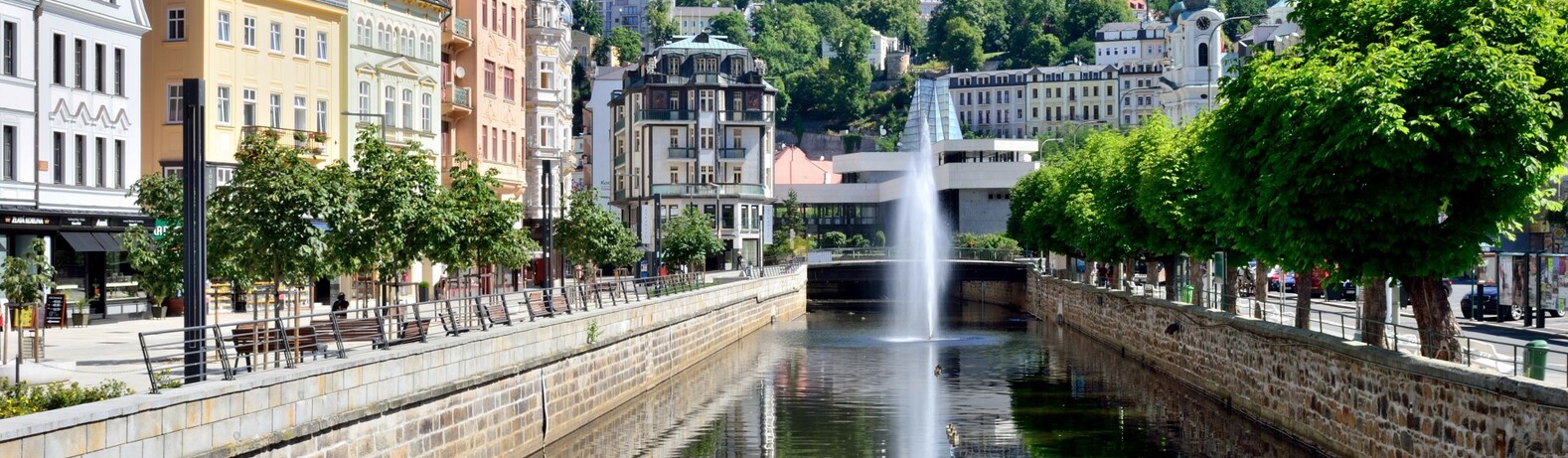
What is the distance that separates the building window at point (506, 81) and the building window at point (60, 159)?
27150 millimetres

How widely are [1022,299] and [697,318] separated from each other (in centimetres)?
5093

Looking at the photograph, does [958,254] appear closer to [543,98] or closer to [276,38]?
[543,98]

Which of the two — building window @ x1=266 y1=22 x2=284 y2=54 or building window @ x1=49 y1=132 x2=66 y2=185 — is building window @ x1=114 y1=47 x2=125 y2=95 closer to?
building window @ x1=49 y1=132 x2=66 y2=185

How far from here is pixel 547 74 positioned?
3172 inches

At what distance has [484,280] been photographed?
59.2 metres

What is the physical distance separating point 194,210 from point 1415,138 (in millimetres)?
16785

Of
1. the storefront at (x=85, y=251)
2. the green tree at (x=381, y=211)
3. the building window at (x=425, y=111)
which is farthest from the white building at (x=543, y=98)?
the green tree at (x=381, y=211)

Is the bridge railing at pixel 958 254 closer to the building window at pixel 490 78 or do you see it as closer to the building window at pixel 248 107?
the building window at pixel 490 78

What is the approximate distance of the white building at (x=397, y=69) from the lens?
5438 centimetres

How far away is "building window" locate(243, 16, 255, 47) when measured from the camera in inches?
1929

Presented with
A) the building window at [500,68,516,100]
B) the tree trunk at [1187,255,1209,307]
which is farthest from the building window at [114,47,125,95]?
the tree trunk at [1187,255,1209,307]

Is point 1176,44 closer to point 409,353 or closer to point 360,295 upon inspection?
point 360,295

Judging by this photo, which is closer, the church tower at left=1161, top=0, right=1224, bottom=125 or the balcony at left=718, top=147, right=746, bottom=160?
the balcony at left=718, top=147, right=746, bottom=160

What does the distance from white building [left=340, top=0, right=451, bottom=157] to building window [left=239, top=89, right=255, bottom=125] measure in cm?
391
